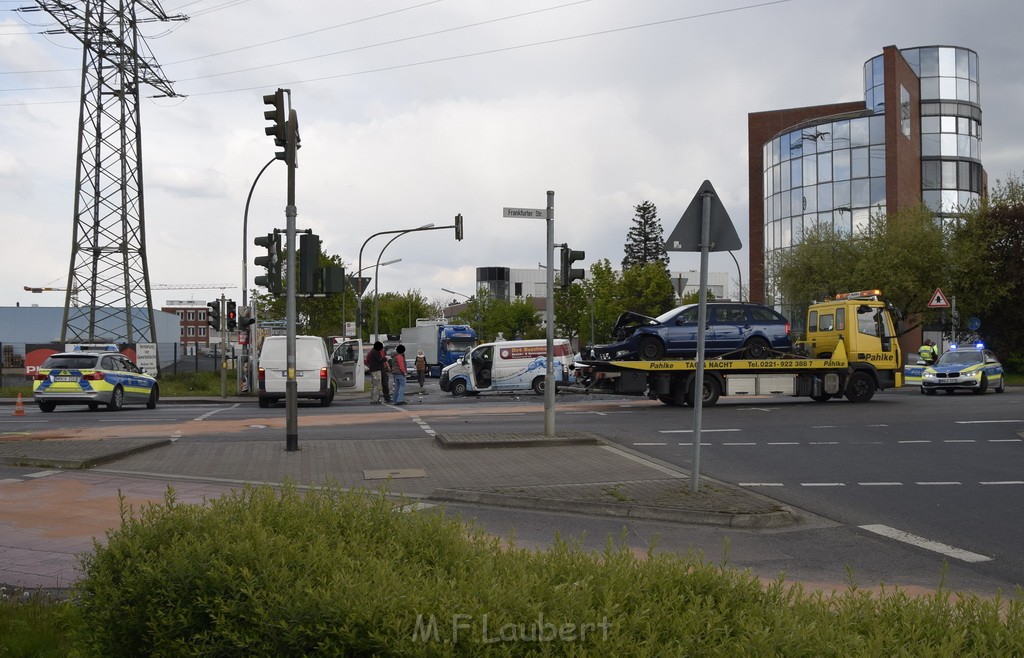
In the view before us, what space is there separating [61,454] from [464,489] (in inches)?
259

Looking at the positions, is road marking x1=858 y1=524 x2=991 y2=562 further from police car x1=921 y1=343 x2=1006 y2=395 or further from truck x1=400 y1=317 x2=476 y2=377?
truck x1=400 y1=317 x2=476 y2=377

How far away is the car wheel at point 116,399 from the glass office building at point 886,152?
4025 centimetres

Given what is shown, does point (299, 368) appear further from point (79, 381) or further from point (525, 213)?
point (525, 213)

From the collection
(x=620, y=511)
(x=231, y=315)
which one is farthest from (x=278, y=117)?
(x=231, y=315)

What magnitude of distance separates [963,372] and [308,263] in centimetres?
2520

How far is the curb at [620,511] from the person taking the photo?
8.74 metres

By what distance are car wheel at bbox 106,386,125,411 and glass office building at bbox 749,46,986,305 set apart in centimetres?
4025

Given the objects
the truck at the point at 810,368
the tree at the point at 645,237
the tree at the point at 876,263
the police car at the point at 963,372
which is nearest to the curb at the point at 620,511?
the truck at the point at 810,368

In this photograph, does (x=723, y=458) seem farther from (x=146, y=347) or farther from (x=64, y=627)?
(x=146, y=347)

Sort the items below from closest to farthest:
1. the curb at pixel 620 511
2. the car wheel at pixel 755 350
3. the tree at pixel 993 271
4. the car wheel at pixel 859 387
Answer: the curb at pixel 620 511 → the car wheel at pixel 755 350 → the car wheel at pixel 859 387 → the tree at pixel 993 271

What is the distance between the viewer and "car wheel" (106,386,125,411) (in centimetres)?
2656

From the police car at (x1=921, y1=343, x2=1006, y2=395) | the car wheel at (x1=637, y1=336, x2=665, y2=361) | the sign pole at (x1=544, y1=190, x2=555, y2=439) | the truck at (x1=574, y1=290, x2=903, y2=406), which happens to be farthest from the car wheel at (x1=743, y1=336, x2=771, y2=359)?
the police car at (x1=921, y1=343, x2=1006, y2=395)

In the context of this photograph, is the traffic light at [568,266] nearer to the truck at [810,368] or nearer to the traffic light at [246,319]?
the truck at [810,368]

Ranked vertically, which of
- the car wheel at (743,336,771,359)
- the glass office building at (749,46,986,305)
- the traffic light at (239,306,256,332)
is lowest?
the car wheel at (743,336,771,359)
